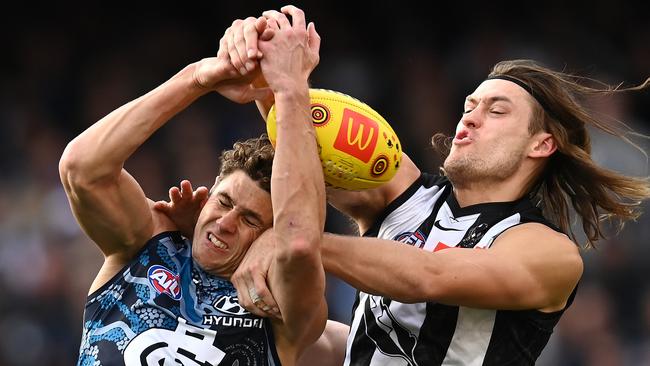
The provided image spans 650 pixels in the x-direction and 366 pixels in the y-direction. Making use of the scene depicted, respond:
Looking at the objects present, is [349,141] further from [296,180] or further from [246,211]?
[246,211]

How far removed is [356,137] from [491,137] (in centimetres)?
104

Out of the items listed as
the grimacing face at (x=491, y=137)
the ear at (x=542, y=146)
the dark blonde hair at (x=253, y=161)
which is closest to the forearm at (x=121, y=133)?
the dark blonde hair at (x=253, y=161)

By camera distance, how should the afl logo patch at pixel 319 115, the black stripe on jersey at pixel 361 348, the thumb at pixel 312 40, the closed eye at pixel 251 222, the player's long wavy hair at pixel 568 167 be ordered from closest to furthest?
the afl logo patch at pixel 319 115 < the thumb at pixel 312 40 < the closed eye at pixel 251 222 < the black stripe on jersey at pixel 361 348 < the player's long wavy hair at pixel 568 167

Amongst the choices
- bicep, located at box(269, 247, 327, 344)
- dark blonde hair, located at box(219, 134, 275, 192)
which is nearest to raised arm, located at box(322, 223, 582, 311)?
bicep, located at box(269, 247, 327, 344)

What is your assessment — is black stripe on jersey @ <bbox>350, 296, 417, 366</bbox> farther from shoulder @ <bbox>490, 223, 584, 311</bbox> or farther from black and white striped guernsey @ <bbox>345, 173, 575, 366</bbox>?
shoulder @ <bbox>490, 223, 584, 311</bbox>

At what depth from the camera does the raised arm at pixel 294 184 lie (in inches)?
149

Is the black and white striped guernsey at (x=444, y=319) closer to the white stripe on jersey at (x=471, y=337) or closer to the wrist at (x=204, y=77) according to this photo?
the white stripe on jersey at (x=471, y=337)

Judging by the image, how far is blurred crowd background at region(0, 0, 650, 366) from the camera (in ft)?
30.3

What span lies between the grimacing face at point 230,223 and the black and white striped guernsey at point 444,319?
787 millimetres

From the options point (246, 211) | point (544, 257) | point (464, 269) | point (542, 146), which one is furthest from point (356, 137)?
point (542, 146)

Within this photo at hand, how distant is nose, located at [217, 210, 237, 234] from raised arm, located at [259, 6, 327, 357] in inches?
10.7


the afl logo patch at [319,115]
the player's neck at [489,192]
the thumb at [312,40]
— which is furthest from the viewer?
the player's neck at [489,192]

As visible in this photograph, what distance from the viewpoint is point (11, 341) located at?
9320mm

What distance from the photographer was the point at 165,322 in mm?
4043
